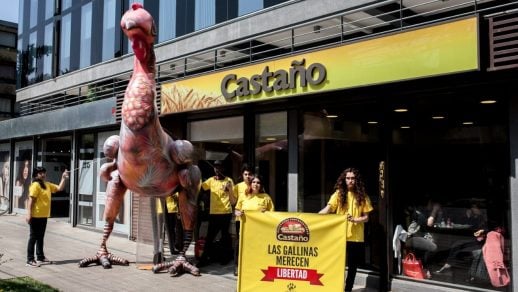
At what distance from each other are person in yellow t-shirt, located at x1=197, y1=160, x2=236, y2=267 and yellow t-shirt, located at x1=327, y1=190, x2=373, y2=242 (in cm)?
251

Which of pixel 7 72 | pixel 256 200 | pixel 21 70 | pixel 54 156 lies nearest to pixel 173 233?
pixel 256 200

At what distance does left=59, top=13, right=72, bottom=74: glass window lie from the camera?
57.9 ft

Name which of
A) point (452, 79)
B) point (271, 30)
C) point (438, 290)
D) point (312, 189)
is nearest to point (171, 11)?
point (271, 30)

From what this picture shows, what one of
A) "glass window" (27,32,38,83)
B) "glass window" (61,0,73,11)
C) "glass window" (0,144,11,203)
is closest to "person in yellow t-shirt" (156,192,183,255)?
"glass window" (61,0,73,11)

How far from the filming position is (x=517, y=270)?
6277 millimetres

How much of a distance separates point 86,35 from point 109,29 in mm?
1678

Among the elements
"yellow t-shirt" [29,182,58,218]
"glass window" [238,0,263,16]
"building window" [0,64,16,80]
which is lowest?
"yellow t-shirt" [29,182,58,218]

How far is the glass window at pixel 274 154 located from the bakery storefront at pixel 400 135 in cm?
2

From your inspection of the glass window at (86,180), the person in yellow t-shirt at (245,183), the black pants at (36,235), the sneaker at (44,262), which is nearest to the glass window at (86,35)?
the glass window at (86,180)

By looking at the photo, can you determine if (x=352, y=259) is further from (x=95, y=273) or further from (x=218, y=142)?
(x=218, y=142)

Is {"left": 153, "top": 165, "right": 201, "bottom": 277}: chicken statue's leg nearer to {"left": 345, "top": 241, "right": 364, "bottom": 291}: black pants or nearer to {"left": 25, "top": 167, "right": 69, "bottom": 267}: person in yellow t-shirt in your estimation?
{"left": 25, "top": 167, "right": 69, "bottom": 267}: person in yellow t-shirt

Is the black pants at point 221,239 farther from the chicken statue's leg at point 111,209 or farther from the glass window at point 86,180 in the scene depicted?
the glass window at point 86,180

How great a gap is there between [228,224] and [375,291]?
3.18m

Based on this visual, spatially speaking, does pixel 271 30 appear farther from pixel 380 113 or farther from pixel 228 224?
pixel 228 224
